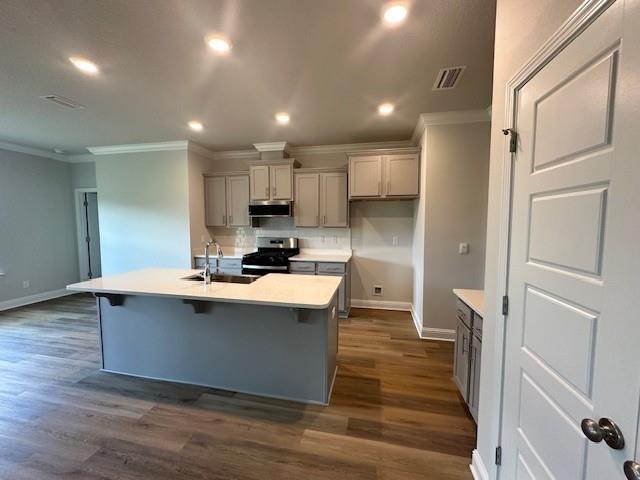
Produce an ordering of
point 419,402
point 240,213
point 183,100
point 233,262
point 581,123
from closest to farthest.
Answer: point 581,123
point 419,402
point 183,100
point 233,262
point 240,213

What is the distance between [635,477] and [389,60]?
8.16 feet

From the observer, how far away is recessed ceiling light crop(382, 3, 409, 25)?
1.59m

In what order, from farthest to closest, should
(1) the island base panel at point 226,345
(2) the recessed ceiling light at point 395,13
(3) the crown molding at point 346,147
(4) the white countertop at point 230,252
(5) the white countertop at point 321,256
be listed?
(4) the white countertop at point 230,252
(3) the crown molding at point 346,147
(5) the white countertop at point 321,256
(1) the island base panel at point 226,345
(2) the recessed ceiling light at point 395,13

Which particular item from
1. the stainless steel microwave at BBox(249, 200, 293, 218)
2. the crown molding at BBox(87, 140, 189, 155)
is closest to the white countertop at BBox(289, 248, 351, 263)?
the stainless steel microwave at BBox(249, 200, 293, 218)

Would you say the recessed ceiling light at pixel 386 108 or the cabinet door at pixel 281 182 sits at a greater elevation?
the recessed ceiling light at pixel 386 108

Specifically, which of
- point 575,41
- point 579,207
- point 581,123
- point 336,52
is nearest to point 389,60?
point 336,52

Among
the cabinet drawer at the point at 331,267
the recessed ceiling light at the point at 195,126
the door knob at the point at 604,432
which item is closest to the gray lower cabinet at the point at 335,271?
the cabinet drawer at the point at 331,267

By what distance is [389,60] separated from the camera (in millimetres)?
2141

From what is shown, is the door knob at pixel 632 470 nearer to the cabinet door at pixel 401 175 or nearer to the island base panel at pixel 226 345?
the island base panel at pixel 226 345

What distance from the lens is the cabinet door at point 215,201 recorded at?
4.72 m

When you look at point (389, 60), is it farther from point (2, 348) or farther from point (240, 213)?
point (2, 348)

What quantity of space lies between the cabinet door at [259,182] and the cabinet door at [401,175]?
1877 mm

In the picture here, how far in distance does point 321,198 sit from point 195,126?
203 cm

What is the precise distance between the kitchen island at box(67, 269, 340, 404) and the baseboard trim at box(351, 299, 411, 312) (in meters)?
2.06
